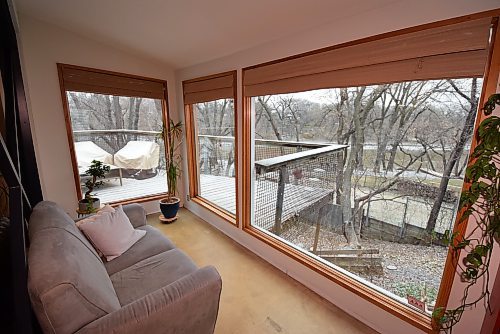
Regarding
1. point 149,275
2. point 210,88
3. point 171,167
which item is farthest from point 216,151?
point 149,275

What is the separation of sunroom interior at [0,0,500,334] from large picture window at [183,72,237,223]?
30 mm

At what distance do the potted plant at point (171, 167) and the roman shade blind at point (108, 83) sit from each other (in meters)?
0.50

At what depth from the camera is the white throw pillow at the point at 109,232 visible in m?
1.67

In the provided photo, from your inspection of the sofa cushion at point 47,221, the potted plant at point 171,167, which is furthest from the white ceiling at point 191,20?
the sofa cushion at point 47,221

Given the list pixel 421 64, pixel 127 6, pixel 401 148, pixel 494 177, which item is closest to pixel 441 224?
pixel 401 148

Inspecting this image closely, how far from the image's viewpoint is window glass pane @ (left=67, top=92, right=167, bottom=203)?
2.81 meters

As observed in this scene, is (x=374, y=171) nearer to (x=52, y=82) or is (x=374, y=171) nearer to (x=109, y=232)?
(x=109, y=232)

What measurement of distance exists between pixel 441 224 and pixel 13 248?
225cm

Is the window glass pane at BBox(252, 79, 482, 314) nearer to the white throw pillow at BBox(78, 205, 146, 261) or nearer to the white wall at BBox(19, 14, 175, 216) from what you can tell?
the white throw pillow at BBox(78, 205, 146, 261)

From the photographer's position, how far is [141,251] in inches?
70.7

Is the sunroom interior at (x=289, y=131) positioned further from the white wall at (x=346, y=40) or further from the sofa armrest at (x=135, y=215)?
the sofa armrest at (x=135, y=215)

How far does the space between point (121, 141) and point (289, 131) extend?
239 centimetres

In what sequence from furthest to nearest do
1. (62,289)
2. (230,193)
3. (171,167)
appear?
(171,167) < (230,193) < (62,289)

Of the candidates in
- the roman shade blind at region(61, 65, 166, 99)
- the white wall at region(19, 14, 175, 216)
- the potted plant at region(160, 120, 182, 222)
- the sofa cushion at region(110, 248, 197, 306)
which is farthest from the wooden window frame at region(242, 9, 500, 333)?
the white wall at region(19, 14, 175, 216)
